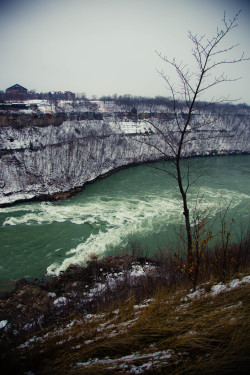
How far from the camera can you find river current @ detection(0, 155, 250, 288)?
11.7 metres

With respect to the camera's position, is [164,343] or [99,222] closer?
[164,343]

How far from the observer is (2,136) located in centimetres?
2472

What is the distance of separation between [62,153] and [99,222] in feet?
52.2

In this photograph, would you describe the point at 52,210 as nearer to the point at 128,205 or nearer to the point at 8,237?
the point at 8,237

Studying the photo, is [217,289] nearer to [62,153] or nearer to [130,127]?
[62,153]

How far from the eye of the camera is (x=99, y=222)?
15.7 m

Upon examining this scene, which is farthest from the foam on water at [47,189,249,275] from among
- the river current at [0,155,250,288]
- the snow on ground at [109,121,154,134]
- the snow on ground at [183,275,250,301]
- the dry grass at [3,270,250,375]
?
the snow on ground at [109,121,154,134]

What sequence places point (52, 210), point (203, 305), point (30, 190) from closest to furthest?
point (203, 305) < point (52, 210) < point (30, 190)

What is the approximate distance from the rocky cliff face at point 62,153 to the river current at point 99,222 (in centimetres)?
308

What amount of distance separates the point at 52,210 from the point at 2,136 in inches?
511

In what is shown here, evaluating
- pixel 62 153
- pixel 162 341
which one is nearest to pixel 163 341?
pixel 162 341

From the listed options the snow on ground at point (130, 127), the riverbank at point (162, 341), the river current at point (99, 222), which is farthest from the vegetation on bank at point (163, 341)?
the snow on ground at point (130, 127)

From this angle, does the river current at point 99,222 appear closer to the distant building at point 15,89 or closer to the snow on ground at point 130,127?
the snow on ground at point 130,127

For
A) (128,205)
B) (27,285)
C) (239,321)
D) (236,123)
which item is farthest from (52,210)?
(236,123)
